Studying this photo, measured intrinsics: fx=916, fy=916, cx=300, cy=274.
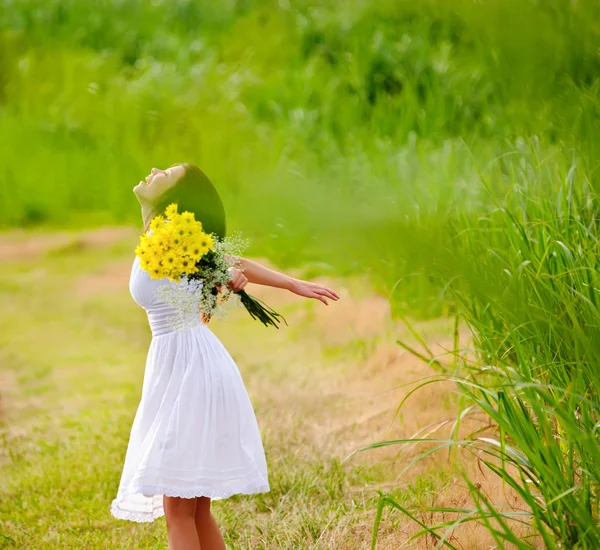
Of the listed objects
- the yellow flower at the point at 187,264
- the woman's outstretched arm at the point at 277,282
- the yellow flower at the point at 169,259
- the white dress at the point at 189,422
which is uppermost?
the yellow flower at the point at 169,259

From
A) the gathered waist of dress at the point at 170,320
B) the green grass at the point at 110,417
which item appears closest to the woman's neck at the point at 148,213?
the gathered waist of dress at the point at 170,320

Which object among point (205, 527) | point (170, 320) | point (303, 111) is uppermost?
point (170, 320)

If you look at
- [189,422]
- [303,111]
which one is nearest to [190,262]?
[189,422]

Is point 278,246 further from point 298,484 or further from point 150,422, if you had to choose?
point 150,422

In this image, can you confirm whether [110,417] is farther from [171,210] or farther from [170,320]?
[171,210]

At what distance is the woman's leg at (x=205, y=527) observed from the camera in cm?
222

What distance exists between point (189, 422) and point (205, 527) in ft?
1.10

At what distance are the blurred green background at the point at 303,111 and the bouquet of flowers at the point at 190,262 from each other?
0.15 metres

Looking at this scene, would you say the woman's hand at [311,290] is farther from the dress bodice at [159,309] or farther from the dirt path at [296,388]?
the dirt path at [296,388]

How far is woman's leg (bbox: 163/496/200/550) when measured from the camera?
6.82 ft

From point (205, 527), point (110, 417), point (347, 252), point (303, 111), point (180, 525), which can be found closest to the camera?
point (347, 252)

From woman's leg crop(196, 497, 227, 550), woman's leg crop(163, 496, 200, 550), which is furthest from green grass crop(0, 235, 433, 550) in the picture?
woman's leg crop(163, 496, 200, 550)

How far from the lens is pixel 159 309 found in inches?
83.8

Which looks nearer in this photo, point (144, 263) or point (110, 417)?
point (144, 263)
